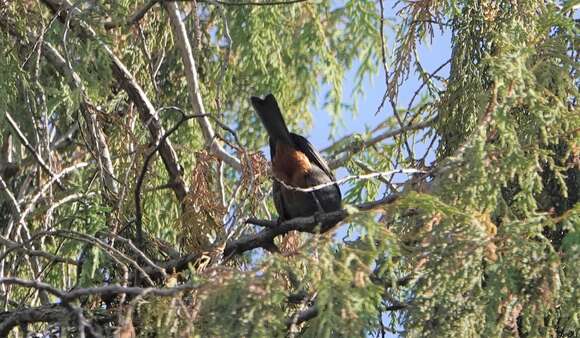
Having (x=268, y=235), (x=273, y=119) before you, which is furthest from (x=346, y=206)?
(x=273, y=119)

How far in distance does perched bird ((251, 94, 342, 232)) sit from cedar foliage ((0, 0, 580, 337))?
23cm

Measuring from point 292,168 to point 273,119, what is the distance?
29cm

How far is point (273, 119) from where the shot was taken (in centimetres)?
633

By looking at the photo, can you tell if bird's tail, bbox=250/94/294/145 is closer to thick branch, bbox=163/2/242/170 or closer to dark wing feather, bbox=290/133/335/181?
dark wing feather, bbox=290/133/335/181

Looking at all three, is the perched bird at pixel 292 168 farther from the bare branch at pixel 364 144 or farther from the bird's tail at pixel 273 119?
the bare branch at pixel 364 144

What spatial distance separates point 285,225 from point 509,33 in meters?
1.28

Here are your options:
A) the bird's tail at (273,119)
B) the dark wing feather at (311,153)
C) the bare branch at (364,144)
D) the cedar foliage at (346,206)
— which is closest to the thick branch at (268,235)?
the cedar foliage at (346,206)

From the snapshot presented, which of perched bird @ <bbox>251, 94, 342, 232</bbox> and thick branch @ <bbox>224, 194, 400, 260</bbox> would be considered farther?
perched bird @ <bbox>251, 94, 342, 232</bbox>

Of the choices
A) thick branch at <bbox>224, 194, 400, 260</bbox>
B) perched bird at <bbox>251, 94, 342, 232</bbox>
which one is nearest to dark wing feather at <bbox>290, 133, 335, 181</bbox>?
perched bird at <bbox>251, 94, 342, 232</bbox>

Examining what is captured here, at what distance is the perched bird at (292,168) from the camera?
6.33 meters

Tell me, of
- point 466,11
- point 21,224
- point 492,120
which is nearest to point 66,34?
point 21,224

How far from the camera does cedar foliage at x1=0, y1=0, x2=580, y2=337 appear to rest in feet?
11.1

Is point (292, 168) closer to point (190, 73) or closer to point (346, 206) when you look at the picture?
point (190, 73)

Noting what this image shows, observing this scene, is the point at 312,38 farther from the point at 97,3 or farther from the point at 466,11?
the point at 466,11
